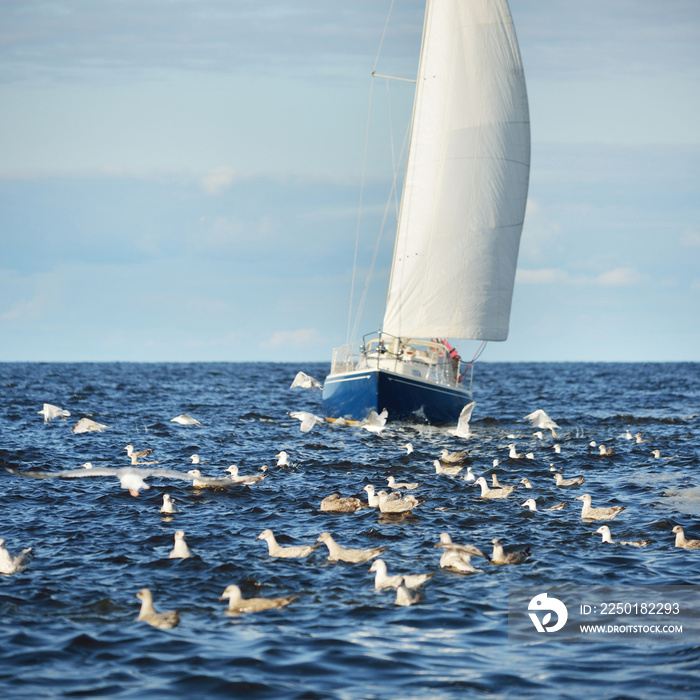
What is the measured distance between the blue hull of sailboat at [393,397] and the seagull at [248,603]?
18.7 meters

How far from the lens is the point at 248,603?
1241 cm

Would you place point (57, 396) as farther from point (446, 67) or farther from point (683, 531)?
point (683, 531)

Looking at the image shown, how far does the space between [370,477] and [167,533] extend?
7.82m

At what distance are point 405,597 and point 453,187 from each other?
22.9 m

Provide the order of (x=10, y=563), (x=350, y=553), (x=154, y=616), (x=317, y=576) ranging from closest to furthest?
→ (x=154, y=616)
(x=10, y=563)
(x=317, y=576)
(x=350, y=553)

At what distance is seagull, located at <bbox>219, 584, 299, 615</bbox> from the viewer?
12.4 m

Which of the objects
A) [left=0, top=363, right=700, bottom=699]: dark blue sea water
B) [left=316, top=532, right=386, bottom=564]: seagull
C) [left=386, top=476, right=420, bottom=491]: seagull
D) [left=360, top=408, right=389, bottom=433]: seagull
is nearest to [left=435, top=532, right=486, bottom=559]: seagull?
[left=0, top=363, right=700, bottom=699]: dark blue sea water

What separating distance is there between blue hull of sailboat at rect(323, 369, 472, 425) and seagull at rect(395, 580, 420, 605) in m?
18.3

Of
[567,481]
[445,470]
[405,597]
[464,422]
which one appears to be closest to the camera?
[405,597]

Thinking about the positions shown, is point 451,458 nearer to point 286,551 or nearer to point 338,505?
point 338,505

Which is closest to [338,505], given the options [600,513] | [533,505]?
[533,505]

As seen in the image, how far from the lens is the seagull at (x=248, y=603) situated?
12398 mm

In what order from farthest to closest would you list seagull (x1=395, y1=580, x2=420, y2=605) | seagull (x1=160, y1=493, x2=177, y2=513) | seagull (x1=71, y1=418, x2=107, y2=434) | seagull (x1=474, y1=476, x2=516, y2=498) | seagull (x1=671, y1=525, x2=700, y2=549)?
1. seagull (x1=71, y1=418, x2=107, y2=434)
2. seagull (x1=474, y1=476, x2=516, y2=498)
3. seagull (x1=160, y1=493, x2=177, y2=513)
4. seagull (x1=671, y1=525, x2=700, y2=549)
5. seagull (x1=395, y1=580, x2=420, y2=605)

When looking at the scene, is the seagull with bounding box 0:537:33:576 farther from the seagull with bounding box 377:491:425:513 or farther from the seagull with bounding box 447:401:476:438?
the seagull with bounding box 447:401:476:438
